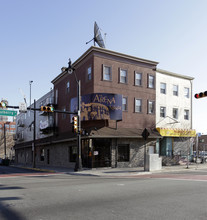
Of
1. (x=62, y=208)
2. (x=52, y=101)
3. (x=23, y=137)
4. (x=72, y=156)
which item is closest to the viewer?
(x=62, y=208)

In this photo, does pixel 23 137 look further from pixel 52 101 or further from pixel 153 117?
pixel 153 117

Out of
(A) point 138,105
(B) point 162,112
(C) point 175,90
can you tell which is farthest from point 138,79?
(C) point 175,90

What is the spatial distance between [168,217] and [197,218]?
0.70 m

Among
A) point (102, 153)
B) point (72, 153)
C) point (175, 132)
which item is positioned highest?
point (175, 132)

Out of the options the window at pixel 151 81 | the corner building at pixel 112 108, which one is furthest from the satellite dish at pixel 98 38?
the window at pixel 151 81

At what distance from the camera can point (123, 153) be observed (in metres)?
26.6

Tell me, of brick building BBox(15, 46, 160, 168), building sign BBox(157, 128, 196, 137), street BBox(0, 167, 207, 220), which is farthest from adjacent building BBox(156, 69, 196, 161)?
street BBox(0, 167, 207, 220)

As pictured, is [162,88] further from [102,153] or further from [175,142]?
[102,153]

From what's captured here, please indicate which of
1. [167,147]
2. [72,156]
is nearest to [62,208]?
[72,156]

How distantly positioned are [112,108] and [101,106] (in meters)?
1.13

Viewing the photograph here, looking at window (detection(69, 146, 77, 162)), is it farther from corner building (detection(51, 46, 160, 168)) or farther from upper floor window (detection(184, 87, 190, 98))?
upper floor window (detection(184, 87, 190, 98))

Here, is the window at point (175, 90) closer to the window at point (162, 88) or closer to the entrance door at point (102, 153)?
the window at point (162, 88)

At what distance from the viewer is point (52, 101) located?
3706 cm

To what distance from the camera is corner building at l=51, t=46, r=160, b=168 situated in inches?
984
